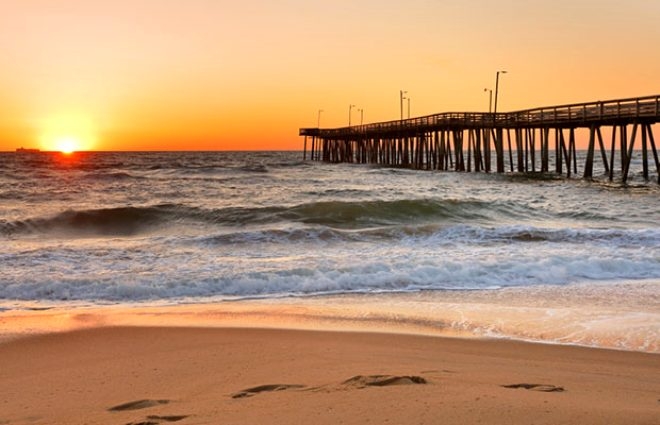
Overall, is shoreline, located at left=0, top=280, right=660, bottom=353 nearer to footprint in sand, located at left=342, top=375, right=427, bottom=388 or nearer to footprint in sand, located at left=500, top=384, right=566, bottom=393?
footprint in sand, located at left=500, top=384, right=566, bottom=393

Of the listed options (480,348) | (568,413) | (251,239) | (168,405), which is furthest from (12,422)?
(251,239)

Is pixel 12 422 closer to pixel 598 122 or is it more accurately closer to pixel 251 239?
pixel 251 239

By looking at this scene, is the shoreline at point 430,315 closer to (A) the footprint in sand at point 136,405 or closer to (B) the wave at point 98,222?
(A) the footprint in sand at point 136,405

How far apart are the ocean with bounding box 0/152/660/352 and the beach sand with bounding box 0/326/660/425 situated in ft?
3.73

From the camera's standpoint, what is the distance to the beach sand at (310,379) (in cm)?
414

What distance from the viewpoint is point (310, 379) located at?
5.03 meters

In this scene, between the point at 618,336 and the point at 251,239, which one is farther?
the point at 251,239

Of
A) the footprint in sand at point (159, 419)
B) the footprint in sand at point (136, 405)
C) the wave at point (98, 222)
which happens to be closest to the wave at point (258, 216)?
the wave at point (98, 222)

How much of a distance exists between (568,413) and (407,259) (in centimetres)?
773

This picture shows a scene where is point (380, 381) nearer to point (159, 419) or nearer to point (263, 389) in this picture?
point (263, 389)

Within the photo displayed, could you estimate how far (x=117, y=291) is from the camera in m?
9.39

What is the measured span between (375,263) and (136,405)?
23.3ft

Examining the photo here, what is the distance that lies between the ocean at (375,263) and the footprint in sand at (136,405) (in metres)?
3.49

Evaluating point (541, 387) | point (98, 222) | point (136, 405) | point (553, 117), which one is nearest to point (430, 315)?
point (541, 387)
